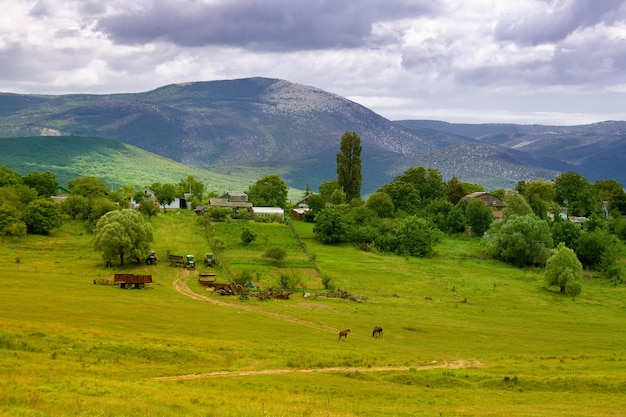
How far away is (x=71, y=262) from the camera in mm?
78750

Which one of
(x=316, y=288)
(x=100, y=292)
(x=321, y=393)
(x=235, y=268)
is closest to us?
(x=321, y=393)

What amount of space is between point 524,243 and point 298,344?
218 ft

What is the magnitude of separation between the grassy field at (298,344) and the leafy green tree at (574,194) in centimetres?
6427

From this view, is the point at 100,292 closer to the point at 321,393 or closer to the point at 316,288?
the point at 316,288

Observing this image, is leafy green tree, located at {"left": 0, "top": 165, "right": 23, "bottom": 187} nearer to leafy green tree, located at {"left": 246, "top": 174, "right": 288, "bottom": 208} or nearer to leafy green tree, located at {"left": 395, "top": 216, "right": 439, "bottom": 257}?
leafy green tree, located at {"left": 246, "top": 174, "right": 288, "bottom": 208}

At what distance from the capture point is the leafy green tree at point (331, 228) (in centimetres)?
10788

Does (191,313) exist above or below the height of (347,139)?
below

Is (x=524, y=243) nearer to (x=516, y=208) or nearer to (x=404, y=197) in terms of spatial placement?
(x=516, y=208)

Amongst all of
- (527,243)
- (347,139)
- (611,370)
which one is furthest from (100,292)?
(347,139)

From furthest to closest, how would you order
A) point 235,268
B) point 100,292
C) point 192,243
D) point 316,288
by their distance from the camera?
point 192,243 → point 235,268 → point 316,288 → point 100,292

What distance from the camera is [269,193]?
14425 cm

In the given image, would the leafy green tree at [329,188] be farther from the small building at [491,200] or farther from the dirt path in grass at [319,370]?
the dirt path in grass at [319,370]

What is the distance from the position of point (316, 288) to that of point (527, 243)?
4421 cm

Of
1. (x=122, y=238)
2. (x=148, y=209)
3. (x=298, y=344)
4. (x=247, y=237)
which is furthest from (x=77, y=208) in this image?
(x=298, y=344)
